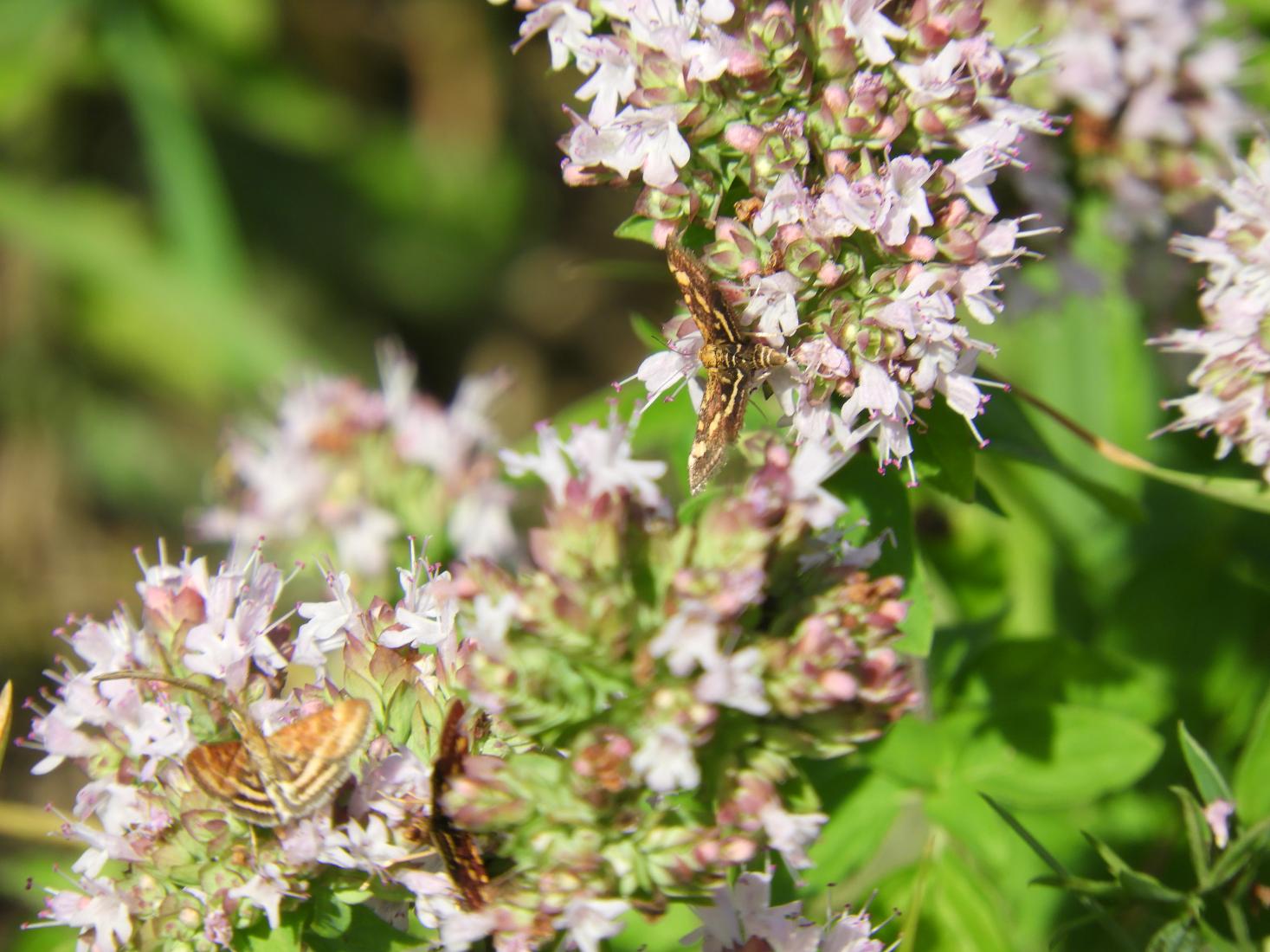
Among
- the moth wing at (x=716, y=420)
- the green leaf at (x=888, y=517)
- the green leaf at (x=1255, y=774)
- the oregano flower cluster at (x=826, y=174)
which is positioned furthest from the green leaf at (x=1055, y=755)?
the moth wing at (x=716, y=420)

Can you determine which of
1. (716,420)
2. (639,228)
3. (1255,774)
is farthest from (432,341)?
(1255,774)

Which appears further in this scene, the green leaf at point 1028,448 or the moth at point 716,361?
the green leaf at point 1028,448

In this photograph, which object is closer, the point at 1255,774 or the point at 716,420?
the point at 716,420

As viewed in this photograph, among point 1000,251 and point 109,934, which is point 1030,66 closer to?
point 1000,251

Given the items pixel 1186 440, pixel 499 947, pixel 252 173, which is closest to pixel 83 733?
pixel 499 947

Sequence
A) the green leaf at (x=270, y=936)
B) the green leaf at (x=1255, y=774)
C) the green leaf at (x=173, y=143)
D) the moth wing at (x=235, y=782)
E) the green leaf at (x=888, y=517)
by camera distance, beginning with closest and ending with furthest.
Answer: the moth wing at (x=235, y=782) < the green leaf at (x=270, y=936) < the green leaf at (x=888, y=517) < the green leaf at (x=1255, y=774) < the green leaf at (x=173, y=143)

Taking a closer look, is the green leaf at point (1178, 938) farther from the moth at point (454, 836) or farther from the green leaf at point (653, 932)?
the moth at point (454, 836)

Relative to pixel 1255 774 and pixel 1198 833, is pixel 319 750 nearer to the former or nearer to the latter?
pixel 1198 833
